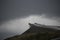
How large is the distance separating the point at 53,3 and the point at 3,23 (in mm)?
998

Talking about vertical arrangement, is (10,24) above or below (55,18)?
above

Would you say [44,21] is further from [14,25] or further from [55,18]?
[14,25]

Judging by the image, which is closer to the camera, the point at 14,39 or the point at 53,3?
the point at 14,39

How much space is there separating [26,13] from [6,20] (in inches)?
16.9

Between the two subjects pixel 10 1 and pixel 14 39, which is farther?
pixel 10 1

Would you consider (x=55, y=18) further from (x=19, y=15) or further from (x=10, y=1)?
(x=10, y=1)

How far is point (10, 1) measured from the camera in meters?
2.14

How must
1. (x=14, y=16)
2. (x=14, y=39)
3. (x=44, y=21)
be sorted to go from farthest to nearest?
(x=14, y=16), (x=44, y=21), (x=14, y=39)

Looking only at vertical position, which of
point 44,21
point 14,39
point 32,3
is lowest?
point 14,39

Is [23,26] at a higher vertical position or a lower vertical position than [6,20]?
lower

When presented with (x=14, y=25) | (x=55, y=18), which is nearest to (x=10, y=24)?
(x=14, y=25)

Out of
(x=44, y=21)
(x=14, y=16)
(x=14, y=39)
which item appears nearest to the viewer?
(x=14, y=39)

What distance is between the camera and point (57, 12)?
2072mm

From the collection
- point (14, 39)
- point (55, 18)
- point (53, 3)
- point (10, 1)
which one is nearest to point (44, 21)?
point (55, 18)
